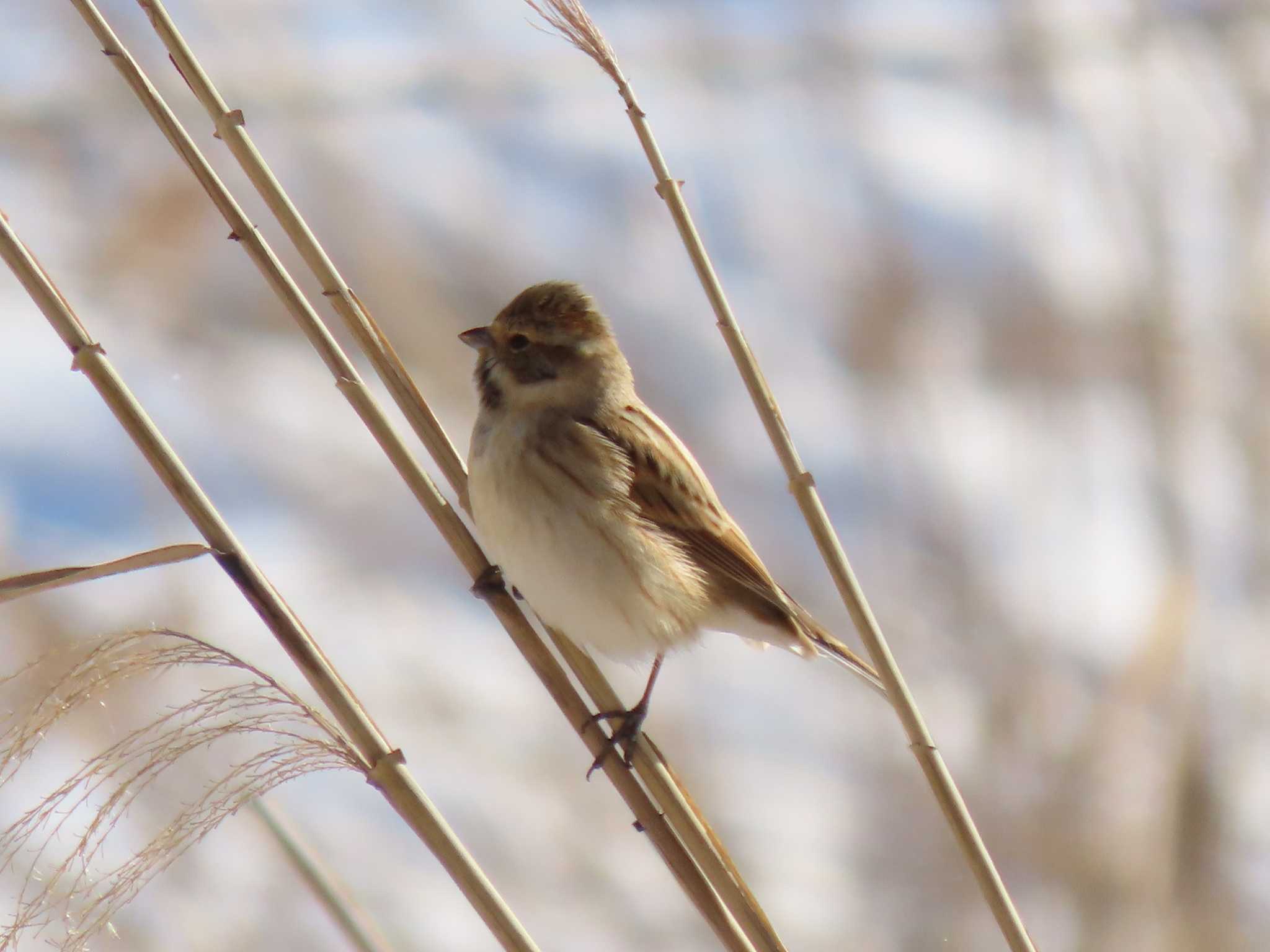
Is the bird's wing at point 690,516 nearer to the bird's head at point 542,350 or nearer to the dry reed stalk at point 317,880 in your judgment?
the bird's head at point 542,350

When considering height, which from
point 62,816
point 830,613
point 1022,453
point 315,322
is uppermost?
point 1022,453

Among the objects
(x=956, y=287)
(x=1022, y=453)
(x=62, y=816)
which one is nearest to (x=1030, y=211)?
(x=956, y=287)

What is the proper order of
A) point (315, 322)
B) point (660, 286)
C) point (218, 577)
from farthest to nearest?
1. point (660, 286)
2. point (218, 577)
3. point (315, 322)

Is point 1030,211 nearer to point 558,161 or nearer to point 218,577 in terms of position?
point 558,161

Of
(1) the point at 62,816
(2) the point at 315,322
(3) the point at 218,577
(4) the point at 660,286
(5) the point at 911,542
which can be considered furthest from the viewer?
(4) the point at 660,286

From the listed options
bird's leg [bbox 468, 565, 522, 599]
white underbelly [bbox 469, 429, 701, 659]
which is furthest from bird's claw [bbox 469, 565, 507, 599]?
white underbelly [bbox 469, 429, 701, 659]

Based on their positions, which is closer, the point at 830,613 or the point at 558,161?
the point at 830,613
